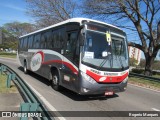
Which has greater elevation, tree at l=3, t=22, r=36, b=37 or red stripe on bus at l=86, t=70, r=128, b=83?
tree at l=3, t=22, r=36, b=37

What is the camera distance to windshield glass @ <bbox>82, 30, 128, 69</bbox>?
8.73 m

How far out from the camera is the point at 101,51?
352 inches

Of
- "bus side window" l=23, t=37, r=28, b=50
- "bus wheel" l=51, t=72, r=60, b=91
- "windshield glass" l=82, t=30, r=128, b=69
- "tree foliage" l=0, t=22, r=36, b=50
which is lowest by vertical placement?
"bus wheel" l=51, t=72, r=60, b=91

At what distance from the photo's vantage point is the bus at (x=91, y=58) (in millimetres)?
8688

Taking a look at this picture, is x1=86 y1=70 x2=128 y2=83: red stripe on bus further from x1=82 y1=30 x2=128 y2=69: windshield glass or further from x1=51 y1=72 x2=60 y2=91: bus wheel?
x1=51 y1=72 x2=60 y2=91: bus wheel

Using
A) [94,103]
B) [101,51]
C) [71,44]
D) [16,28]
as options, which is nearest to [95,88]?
[94,103]

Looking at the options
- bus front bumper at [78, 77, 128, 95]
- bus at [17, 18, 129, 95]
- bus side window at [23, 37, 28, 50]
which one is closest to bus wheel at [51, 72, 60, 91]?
bus at [17, 18, 129, 95]

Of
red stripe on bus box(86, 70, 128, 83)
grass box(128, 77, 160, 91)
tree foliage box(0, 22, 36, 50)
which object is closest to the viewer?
red stripe on bus box(86, 70, 128, 83)

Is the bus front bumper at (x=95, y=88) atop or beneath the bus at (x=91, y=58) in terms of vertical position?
beneath

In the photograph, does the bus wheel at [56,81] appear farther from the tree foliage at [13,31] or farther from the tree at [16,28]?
the tree foliage at [13,31]

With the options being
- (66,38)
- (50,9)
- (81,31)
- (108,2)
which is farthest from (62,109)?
(50,9)

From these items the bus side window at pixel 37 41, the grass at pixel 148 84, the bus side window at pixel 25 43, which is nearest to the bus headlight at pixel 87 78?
the bus side window at pixel 37 41

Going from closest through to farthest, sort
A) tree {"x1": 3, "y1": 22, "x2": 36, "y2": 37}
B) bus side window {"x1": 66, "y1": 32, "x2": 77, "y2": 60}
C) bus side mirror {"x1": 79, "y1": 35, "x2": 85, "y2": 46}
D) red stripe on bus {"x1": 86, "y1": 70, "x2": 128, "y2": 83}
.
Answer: bus side mirror {"x1": 79, "y1": 35, "x2": 85, "y2": 46}, red stripe on bus {"x1": 86, "y1": 70, "x2": 128, "y2": 83}, bus side window {"x1": 66, "y1": 32, "x2": 77, "y2": 60}, tree {"x1": 3, "y1": 22, "x2": 36, "y2": 37}

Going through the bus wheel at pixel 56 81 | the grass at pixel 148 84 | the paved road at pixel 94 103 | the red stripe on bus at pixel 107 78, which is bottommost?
the grass at pixel 148 84
